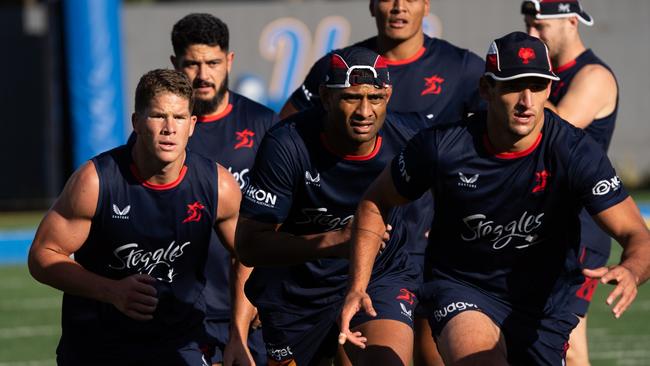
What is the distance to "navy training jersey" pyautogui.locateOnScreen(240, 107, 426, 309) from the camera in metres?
6.38

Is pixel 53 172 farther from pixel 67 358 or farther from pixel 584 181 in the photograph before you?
pixel 584 181

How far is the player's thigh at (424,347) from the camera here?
23.6ft

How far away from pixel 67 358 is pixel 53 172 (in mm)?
15740

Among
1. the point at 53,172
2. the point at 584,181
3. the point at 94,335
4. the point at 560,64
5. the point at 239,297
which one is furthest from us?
the point at 53,172

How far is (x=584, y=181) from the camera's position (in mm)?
5711

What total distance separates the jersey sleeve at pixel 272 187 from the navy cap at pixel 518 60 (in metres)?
1.16

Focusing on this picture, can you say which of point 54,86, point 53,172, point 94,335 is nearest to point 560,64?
point 94,335

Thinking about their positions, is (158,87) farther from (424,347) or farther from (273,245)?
(424,347)

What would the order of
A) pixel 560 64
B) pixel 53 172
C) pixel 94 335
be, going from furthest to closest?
pixel 53 172 → pixel 560 64 → pixel 94 335

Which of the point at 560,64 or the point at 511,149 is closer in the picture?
the point at 511,149

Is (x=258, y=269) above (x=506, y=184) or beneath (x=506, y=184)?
beneath

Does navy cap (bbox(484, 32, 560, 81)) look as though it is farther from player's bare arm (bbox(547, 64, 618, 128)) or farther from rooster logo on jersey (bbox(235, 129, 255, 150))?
rooster logo on jersey (bbox(235, 129, 255, 150))

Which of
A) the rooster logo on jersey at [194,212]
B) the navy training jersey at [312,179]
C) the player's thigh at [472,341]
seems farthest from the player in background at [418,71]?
the player's thigh at [472,341]

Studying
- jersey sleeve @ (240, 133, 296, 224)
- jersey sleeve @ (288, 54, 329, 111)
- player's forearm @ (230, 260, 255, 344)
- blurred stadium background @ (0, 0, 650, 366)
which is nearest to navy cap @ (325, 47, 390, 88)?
jersey sleeve @ (240, 133, 296, 224)
